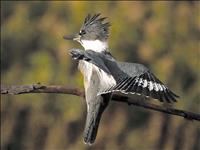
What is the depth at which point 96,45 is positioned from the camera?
2.31 metres

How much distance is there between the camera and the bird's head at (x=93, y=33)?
93.0 inches

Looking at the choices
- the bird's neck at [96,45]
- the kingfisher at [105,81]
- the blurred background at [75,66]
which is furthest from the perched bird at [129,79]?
the blurred background at [75,66]

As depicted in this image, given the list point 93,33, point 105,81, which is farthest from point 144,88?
point 93,33

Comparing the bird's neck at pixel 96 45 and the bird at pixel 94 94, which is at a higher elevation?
the bird's neck at pixel 96 45

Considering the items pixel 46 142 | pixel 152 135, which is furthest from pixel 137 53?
pixel 46 142

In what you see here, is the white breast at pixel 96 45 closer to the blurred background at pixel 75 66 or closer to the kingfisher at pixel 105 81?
the kingfisher at pixel 105 81

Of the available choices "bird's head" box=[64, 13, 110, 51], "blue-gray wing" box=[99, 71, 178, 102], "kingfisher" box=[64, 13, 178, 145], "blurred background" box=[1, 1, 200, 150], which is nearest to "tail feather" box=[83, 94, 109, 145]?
"kingfisher" box=[64, 13, 178, 145]

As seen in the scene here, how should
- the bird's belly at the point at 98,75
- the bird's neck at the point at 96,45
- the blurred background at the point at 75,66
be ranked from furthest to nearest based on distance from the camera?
the blurred background at the point at 75,66 < the bird's neck at the point at 96,45 < the bird's belly at the point at 98,75

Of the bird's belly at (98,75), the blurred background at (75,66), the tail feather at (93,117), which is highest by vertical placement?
the bird's belly at (98,75)

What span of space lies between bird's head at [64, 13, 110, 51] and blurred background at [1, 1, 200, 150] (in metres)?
3.74

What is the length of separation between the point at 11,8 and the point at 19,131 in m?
1.52

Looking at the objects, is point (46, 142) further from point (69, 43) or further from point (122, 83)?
point (122, 83)

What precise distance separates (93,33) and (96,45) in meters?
0.11

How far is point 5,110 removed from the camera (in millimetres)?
6965
